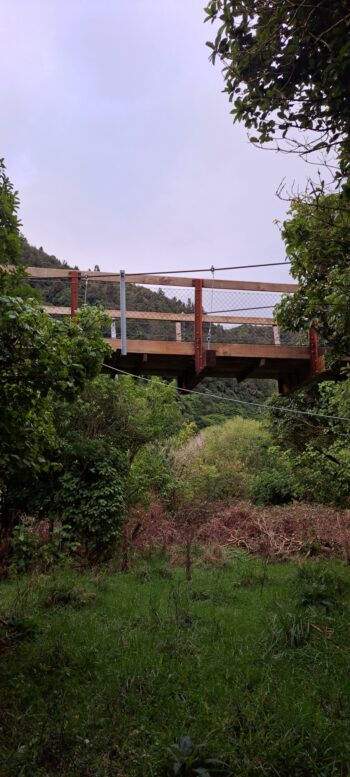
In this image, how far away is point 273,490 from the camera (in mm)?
17812

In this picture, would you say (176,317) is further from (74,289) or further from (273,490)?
(273,490)

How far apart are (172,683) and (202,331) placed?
3759mm

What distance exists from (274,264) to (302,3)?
170 inches

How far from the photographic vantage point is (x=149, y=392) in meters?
12.4

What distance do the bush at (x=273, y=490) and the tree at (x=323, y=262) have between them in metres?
12.8

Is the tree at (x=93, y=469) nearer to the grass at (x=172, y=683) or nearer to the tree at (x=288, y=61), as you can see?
the grass at (x=172, y=683)

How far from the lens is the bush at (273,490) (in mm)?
17462

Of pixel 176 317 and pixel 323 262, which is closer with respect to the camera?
pixel 323 262

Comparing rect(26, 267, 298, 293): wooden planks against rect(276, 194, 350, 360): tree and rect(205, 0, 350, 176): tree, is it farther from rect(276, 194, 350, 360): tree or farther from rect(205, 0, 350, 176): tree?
rect(205, 0, 350, 176): tree

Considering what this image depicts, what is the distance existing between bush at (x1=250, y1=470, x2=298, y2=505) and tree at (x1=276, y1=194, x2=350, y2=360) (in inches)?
504

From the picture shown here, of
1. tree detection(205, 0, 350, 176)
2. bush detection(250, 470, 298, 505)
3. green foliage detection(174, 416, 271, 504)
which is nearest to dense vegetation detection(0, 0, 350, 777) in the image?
tree detection(205, 0, 350, 176)

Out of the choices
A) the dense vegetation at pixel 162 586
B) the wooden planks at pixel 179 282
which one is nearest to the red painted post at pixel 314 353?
the wooden planks at pixel 179 282

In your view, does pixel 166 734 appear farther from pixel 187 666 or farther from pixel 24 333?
pixel 24 333

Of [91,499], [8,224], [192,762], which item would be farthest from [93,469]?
[192,762]
